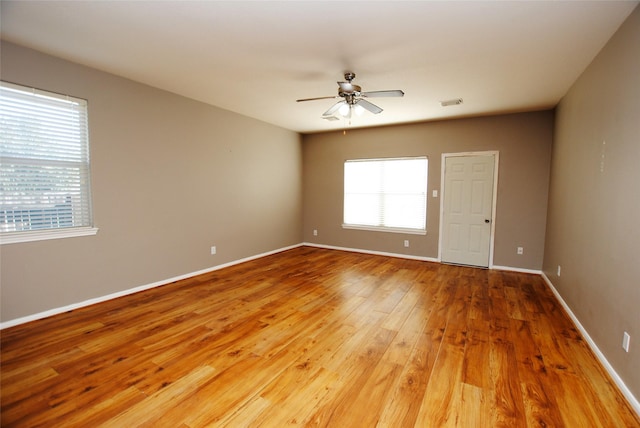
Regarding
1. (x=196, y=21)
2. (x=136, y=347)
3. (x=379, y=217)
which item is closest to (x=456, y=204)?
(x=379, y=217)

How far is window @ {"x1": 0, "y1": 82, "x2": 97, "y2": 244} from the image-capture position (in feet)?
8.84

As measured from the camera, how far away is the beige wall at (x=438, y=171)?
4672 mm

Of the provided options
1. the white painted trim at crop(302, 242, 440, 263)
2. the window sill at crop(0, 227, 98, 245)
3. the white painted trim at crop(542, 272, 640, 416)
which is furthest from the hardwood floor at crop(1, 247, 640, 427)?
the white painted trim at crop(302, 242, 440, 263)

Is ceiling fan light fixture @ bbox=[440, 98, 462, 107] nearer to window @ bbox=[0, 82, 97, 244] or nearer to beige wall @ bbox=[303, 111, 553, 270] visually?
beige wall @ bbox=[303, 111, 553, 270]

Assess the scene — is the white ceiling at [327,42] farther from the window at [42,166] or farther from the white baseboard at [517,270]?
the white baseboard at [517,270]

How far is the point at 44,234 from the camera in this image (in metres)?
2.91

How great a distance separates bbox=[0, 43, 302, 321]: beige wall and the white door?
3.43 metres

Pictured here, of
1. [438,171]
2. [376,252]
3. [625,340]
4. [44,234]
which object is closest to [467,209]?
[438,171]

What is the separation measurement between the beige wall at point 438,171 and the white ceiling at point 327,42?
3.26 feet

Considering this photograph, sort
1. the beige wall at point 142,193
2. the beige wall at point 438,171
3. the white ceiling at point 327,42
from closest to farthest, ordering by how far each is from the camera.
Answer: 1. the white ceiling at point 327,42
2. the beige wall at point 142,193
3. the beige wall at point 438,171

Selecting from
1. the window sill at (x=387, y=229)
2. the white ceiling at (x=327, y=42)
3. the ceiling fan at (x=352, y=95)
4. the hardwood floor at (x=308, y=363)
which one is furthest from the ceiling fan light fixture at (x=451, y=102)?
the hardwood floor at (x=308, y=363)

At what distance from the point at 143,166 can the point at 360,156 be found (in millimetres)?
3933

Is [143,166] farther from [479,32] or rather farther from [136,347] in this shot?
[479,32]

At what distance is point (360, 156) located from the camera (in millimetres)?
6113
